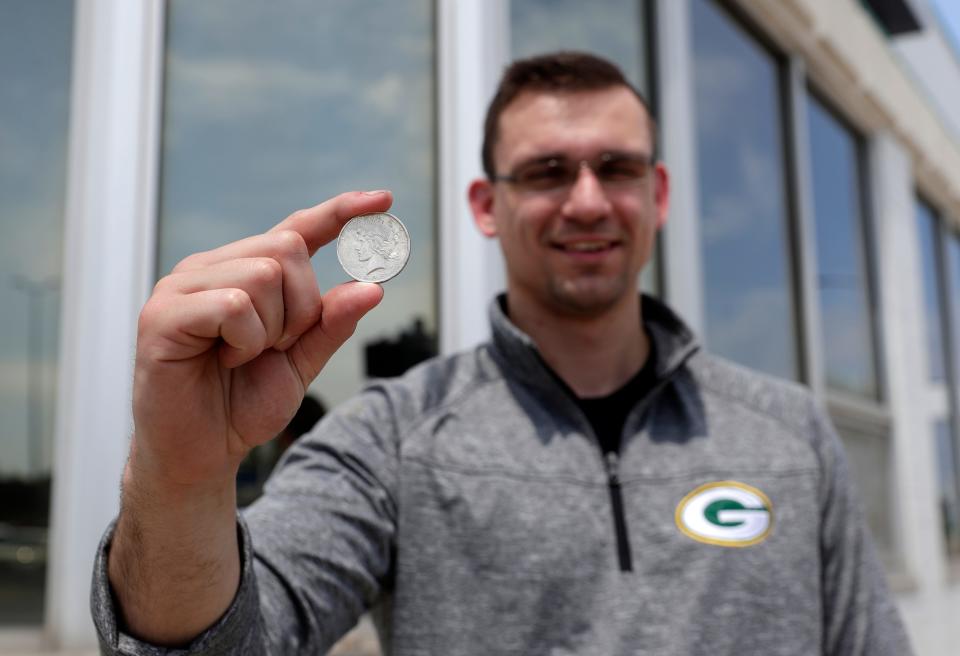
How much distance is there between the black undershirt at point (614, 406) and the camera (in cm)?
182

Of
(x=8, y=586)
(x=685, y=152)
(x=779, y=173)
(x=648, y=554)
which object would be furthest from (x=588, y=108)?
(x=779, y=173)

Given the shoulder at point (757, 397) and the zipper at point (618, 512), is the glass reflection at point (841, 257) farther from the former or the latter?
the zipper at point (618, 512)

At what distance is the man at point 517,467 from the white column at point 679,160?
1.76 metres

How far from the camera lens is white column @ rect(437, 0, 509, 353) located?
9.19 feet

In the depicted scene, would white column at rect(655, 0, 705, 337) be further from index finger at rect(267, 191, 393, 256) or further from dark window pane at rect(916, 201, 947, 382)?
dark window pane at rect(916, 201, 947, 382)

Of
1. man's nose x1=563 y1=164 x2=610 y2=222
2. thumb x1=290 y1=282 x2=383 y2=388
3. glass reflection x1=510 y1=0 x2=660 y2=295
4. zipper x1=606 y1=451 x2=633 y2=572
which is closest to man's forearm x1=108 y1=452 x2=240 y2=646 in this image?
thumb x1=290 y1=282 x2=383 y2=388

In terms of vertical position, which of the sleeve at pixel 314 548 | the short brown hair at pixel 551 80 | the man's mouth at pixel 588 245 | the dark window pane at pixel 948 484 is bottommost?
the dark window pane at pixel 948 484

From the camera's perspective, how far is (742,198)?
4734mm

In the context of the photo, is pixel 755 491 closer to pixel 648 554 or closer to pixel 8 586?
pixel 648 554

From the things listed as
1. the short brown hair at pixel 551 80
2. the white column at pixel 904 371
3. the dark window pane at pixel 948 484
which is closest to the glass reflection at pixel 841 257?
the white column at pixel 904 371

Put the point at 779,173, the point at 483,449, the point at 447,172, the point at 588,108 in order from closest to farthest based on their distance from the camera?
the point at 483,449
the point at 588,108
the point at 447,172
the point at 779,173

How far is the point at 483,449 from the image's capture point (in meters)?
1.71

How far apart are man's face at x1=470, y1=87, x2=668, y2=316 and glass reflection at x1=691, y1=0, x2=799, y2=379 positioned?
241 cm

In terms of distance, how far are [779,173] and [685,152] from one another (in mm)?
1467
